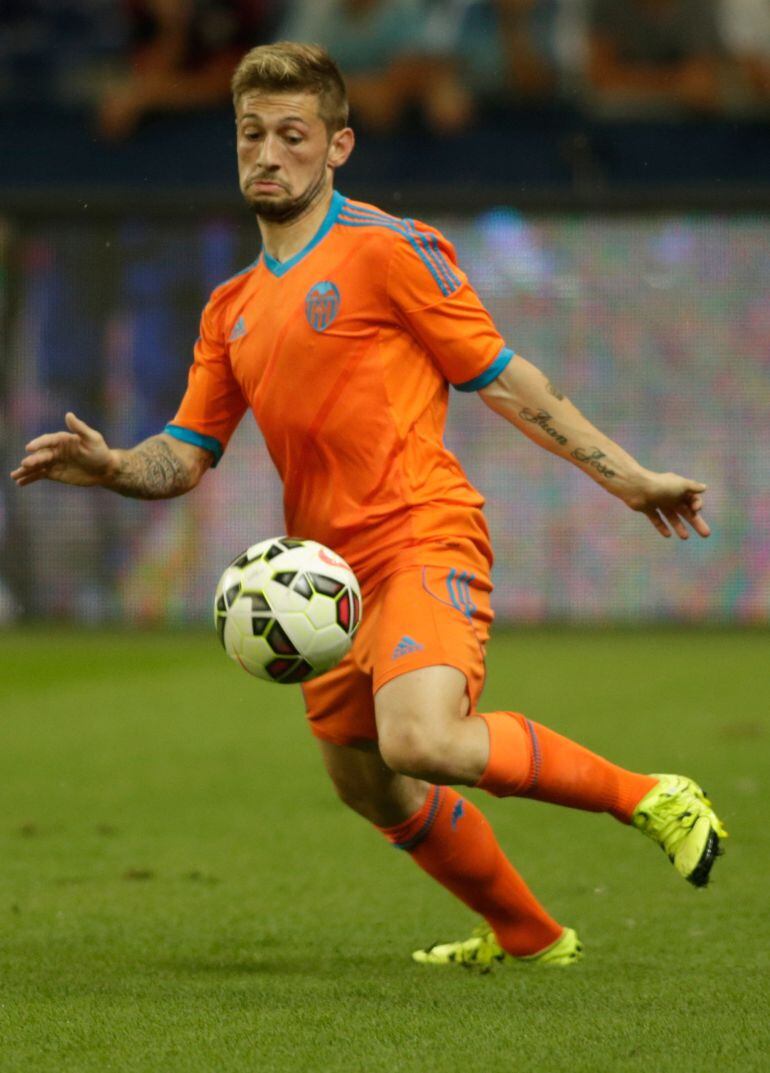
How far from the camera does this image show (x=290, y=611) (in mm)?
3881

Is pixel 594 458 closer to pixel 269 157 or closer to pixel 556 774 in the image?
pixel 556 774

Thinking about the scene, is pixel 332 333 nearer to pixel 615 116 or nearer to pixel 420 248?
pixel 420 248

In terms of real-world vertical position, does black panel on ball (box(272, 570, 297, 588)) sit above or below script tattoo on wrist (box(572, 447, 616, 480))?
A: below

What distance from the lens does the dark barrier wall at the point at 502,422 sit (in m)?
12.9

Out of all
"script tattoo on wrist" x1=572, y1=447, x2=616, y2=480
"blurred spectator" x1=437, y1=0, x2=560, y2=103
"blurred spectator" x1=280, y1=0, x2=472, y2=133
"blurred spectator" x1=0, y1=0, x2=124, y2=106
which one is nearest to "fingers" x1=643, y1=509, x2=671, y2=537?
"script tattoo on wrist" x1=572, y1=447, x2=616, y2=480

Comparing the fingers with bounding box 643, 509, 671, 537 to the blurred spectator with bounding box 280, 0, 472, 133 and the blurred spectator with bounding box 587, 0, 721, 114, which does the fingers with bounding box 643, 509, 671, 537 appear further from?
the blurred spectator with bounding box 587, 0, 721, 114

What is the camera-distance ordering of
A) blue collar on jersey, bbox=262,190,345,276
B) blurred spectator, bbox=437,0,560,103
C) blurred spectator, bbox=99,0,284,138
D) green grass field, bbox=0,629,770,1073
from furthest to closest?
blurred spectator, bbox=437,0,560,103 → blurred spectator, bbox=99,0,284,138 → blue collar on jersey, bbox=262,190,345,276 → green grass field, bbox=0,629,770,1073

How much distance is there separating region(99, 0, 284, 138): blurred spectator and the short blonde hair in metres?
13.6

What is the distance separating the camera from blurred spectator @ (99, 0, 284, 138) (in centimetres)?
1756

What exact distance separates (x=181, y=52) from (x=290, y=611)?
14.8 meters

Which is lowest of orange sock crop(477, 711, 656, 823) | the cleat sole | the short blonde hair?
the cleat sole

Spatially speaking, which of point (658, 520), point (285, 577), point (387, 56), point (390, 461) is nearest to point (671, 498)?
point (658, 520)

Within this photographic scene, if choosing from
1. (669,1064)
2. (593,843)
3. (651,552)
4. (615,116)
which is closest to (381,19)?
(615,116)

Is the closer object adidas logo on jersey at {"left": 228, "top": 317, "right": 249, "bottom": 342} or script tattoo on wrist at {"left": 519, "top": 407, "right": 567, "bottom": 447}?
script tattoo on wrist at {"left": 519, "top": 407, "right": 567, "bottom": 447}
